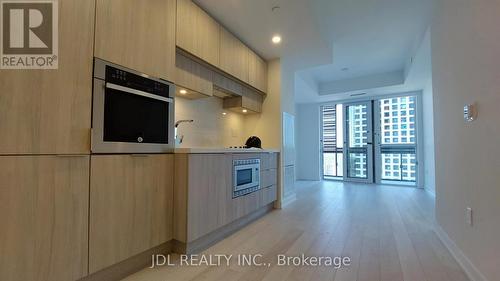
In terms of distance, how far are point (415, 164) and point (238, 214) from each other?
5.32m

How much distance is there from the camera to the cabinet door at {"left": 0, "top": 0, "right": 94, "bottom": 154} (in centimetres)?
116

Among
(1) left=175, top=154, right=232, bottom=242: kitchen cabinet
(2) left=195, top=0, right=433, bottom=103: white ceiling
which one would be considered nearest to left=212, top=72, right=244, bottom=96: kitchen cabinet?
(2) left=195, top=0, right=433, bottom=103: white ceiling

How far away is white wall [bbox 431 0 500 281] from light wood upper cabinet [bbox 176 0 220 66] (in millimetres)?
2191

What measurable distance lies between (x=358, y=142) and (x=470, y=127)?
196 inches

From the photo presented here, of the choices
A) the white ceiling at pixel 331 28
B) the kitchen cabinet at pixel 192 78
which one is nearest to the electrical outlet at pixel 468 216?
the white ceiling at pixel 331 28

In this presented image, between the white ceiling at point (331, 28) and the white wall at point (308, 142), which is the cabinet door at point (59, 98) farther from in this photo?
the white wall at point (308, 142)

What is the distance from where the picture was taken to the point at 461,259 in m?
1.79

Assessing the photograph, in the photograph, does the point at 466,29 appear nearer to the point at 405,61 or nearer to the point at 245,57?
the point at 245,57

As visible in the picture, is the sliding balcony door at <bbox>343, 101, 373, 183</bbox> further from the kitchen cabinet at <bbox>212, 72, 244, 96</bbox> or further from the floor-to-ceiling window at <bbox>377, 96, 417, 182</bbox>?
the kitchen cabinet at <bbox>212, 72, 244, 96</bbox>

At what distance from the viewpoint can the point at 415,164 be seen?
568cm

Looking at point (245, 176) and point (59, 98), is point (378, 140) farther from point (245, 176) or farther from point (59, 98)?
point (59, 98)

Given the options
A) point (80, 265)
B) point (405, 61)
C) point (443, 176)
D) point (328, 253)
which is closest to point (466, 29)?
point (443, 176)

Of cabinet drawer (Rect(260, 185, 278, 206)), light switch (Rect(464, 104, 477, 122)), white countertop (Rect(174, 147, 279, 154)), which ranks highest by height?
light switch (Rect(464, 104, 477, 122))

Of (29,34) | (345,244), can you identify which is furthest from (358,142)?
(29,34)
